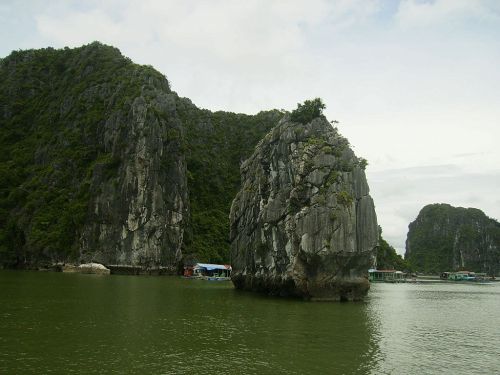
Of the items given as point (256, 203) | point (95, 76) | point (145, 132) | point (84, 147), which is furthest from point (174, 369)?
point (95, 76)

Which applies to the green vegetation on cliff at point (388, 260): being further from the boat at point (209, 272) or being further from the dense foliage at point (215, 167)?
the boat at point (209, 272)

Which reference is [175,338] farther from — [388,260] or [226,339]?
[388,260]

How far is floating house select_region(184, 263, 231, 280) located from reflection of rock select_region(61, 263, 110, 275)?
49.2ft

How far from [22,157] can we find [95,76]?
27.6 m

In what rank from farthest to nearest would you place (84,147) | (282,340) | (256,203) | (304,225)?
(84,147)
(256,203)
(304,225)
(282,340)

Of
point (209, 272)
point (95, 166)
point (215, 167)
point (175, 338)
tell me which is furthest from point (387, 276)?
point (175, 338)

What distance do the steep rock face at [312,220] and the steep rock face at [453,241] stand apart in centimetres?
14699

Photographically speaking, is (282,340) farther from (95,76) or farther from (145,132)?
(95,76)

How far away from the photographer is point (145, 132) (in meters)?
83.6

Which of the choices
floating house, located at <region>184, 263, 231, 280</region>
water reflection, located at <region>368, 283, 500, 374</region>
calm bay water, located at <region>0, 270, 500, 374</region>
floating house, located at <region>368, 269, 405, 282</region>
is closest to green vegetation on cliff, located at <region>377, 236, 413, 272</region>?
floating house, located at <region>368, 269, 405, 282</region>

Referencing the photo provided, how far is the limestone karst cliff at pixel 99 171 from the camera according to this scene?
7656cm

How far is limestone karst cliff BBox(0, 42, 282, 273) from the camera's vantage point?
251 feet

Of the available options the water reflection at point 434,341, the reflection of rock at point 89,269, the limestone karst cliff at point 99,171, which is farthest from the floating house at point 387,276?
the water reflection at point 434,341

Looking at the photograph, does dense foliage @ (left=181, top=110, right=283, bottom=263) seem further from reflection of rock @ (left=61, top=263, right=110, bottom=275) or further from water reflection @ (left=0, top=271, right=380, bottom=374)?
water reflection @ (left=0, top=271, right=380, bottom=374)
